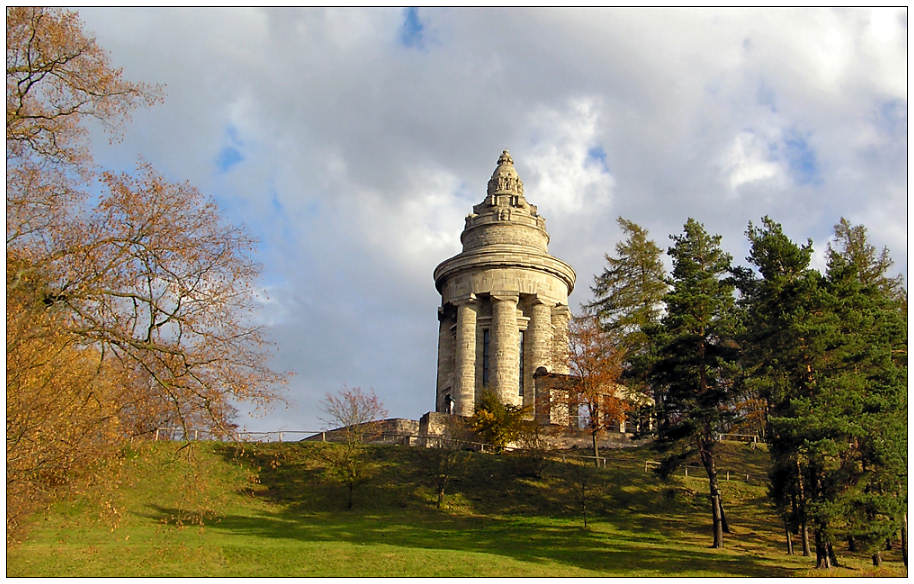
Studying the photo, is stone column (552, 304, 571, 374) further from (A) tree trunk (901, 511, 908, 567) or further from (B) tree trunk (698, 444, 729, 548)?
(A) tree trunk (901, 511, 908, 567)

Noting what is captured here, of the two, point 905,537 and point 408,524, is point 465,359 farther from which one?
A: point 905,537

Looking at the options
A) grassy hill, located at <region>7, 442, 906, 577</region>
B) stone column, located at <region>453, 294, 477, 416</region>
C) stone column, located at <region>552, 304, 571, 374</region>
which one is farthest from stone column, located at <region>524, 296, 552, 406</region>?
grassy hill, located at <region>7, 442, 906, 577</region>

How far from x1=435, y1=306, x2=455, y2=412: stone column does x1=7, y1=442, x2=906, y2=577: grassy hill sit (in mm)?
9935

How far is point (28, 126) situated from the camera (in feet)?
45.1

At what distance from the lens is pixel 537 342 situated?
47.1 m

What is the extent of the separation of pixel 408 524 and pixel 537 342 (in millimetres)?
19176

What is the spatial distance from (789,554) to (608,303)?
99.9 feet

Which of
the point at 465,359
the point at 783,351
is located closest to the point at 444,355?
the point at 465,359

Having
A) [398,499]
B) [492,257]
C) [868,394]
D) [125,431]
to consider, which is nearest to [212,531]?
[398,499]

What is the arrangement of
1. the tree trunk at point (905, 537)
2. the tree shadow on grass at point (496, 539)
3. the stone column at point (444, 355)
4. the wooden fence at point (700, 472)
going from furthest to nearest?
the stone column at point (444, 355), the wooden fence at point (700, 472), the tree shadow on grass at point (496, 539), the tree trunk at point (905, 537)

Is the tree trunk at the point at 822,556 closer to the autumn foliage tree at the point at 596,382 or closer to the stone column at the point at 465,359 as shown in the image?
the autumn foliage tree at the point at 596,382

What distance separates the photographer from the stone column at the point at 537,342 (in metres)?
46.7

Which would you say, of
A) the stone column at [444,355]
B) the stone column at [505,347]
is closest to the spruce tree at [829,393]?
the stone column at [505,347]

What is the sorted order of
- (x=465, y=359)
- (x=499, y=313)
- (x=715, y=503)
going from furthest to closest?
(x=499, y=313) < (x=465, y=359) < (x=715, y=503)
